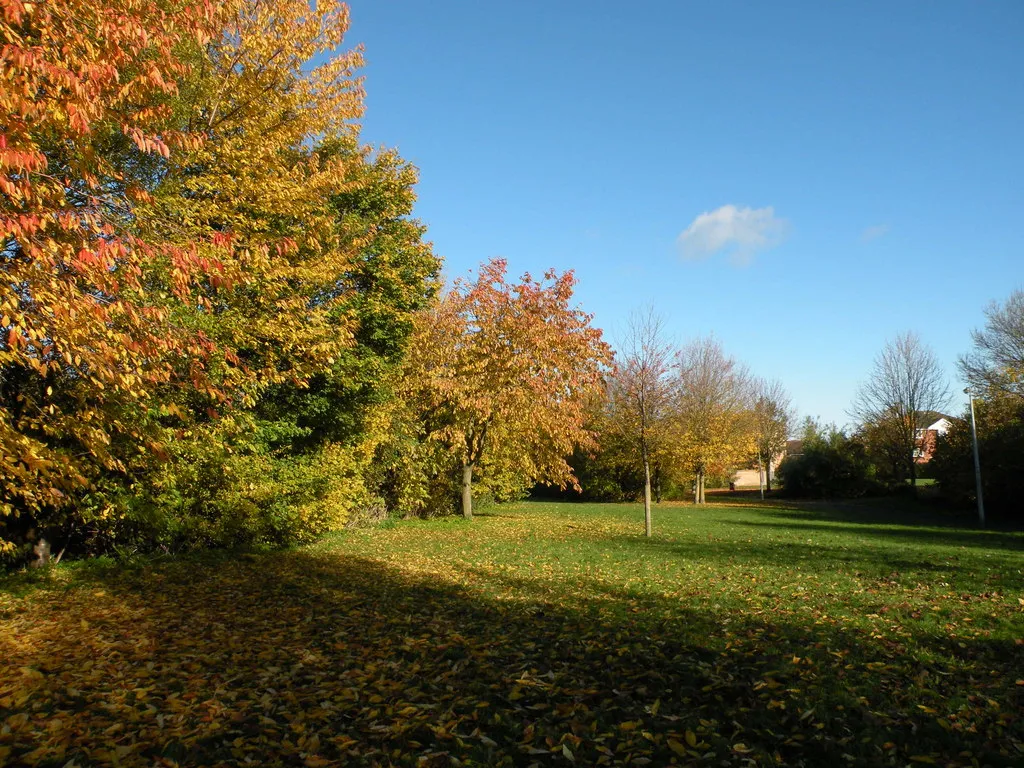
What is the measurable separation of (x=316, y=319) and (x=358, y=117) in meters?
6.79

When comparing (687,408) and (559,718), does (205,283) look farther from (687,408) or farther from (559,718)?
(687,408)

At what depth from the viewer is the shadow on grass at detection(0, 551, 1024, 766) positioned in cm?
379

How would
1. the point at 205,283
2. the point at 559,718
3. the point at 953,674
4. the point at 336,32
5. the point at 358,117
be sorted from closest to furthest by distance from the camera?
the point at 559,718
the point at 953,674
the point at 205,283
the point at 336,32
the point at 358,117

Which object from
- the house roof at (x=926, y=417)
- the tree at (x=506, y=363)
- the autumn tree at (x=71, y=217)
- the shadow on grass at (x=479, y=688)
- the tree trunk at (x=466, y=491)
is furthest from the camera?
the house roof at (x=926, y=417)

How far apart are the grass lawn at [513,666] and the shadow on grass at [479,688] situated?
0.07 ft

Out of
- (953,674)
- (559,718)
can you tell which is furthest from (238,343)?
(953,674)

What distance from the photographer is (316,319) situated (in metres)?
10.1

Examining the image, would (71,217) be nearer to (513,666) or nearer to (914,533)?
(513,666)

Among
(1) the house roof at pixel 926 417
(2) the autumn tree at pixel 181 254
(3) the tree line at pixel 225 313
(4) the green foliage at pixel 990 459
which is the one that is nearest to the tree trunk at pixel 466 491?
(3) the tree line at pixel 225 313

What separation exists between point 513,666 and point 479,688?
0.56 meters

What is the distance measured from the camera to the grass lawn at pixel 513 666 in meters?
3.83

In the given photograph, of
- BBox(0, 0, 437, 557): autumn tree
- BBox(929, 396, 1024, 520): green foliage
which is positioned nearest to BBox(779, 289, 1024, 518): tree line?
BBox(929, 396, 1024, 520): green foliage

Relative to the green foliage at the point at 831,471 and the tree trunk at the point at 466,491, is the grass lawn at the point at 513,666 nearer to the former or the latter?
the tree trunk at the point at 466,491

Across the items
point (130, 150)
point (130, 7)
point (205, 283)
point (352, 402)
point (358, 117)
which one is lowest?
point (352, 402)
